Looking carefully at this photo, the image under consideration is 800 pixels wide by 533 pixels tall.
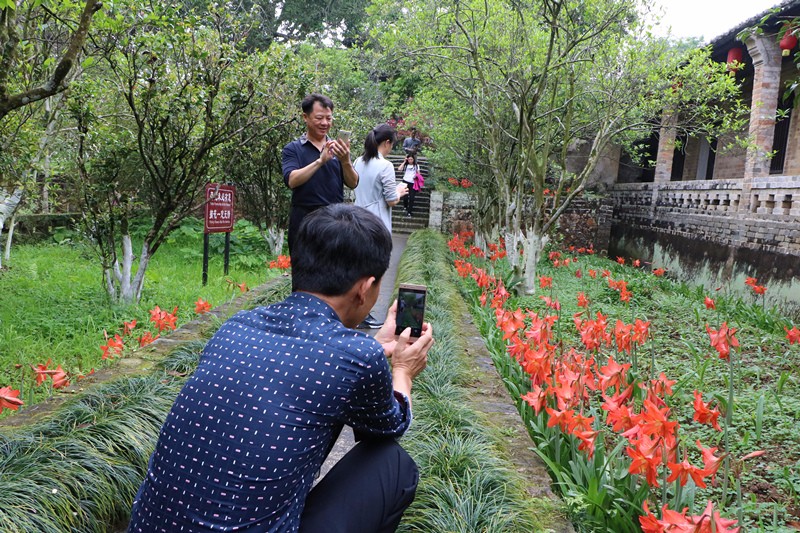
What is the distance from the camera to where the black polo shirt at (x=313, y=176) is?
4.23 metres

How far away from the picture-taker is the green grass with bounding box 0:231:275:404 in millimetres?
4500

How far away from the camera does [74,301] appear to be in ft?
20.2

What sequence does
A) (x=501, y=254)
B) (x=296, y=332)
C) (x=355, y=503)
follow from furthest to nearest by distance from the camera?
(x=501, y=254) < (x=355, y=503) < (x=296, y=332)

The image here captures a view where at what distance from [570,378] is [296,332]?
1.53 meters

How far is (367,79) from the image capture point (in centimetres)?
2025

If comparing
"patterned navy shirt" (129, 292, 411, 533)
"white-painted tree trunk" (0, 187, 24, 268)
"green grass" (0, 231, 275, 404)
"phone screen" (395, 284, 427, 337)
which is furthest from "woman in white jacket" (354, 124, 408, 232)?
"white-painted tree trunk" (0, 187, 24, 268)

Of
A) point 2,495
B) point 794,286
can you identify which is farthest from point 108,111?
point 794,286

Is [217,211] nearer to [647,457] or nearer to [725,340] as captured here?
[725,340]

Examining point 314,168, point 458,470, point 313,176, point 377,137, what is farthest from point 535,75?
point 458,470

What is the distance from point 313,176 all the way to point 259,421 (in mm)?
3013

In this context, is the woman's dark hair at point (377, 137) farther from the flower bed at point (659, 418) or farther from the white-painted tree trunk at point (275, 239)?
the white-painted tree trunk at point (275, 239)

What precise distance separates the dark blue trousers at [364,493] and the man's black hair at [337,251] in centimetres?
49

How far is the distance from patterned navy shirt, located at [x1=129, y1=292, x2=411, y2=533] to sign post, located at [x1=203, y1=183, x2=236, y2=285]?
17.9 feet

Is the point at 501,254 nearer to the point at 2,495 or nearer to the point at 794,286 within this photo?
the point at 794,286
